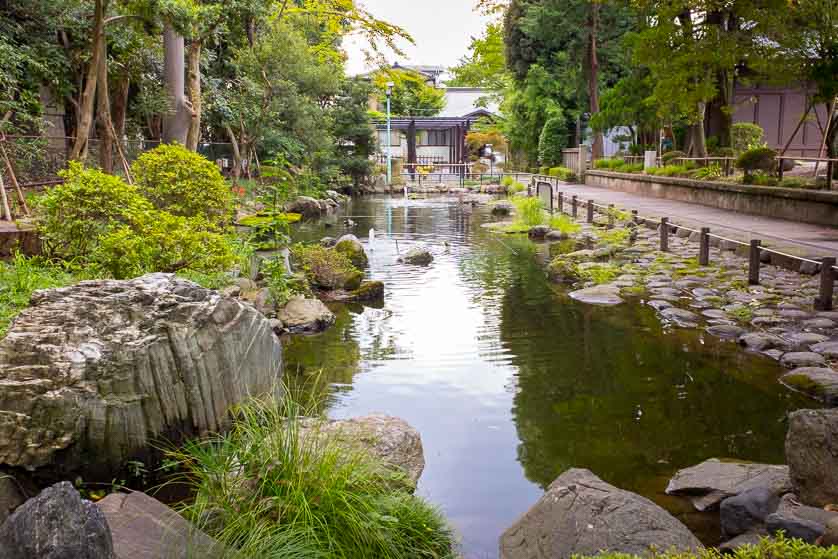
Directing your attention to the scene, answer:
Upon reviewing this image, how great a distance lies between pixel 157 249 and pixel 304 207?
1731cm

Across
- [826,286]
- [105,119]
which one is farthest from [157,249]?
[826,286]

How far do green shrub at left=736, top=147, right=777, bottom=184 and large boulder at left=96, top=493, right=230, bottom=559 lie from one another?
19429 millimetres

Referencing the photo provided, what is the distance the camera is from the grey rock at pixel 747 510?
462 centimetres

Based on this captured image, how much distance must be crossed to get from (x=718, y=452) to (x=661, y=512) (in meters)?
2.08

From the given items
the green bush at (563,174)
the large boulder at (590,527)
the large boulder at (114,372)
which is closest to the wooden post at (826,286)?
the large boulder at (590,527)

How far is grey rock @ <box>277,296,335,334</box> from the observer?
995 cm

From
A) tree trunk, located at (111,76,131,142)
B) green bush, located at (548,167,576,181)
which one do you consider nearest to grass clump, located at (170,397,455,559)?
tree trunk, located at (111,76,131,142)

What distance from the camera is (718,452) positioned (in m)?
6.20

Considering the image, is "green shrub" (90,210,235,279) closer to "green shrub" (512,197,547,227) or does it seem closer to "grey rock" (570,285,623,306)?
"grey rock" (570,285,623,306)

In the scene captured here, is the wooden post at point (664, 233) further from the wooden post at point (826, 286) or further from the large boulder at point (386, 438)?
the large boulder at point (386, 438)

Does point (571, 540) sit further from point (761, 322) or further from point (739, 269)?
point (739, 269)

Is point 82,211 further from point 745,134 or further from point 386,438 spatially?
point 745,134

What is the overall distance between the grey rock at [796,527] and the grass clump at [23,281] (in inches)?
205

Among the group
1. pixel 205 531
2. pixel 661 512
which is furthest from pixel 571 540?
pixel 205 531
